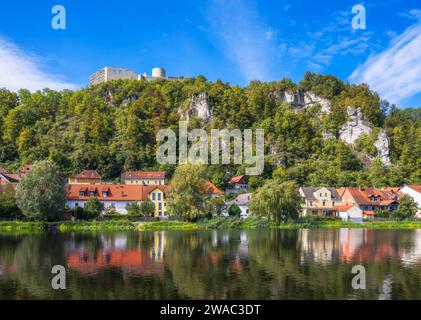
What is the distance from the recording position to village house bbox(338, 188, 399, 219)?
268 ft

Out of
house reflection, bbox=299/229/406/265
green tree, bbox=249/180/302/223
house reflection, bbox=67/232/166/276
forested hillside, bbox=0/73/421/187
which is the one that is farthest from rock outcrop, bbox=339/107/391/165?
house reflection, bbox=67/232/166/276

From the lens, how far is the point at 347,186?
92312mm

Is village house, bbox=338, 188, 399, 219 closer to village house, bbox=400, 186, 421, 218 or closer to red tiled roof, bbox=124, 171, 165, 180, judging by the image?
village house, bbox=400, 186, 421, 218

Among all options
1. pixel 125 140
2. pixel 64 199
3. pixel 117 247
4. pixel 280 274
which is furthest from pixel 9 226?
pixel 125 140

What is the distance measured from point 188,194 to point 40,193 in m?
19.0

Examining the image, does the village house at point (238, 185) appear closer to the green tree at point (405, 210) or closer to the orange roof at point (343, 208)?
the orange roof at point (343, 208)

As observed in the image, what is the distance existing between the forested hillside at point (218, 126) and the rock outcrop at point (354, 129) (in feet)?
5.11

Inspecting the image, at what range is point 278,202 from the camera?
194 feet

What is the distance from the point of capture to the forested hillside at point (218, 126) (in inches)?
3898

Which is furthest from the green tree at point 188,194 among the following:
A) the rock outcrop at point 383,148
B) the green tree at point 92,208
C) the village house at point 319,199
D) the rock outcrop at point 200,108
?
the rock outcrop at point 200,108

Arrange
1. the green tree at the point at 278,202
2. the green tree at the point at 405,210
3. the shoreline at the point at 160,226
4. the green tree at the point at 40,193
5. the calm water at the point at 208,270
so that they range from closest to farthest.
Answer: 1. the calm water at the point at 208,270
2. the shoreline at the point at 160,226
3. the green tree at the point at 40,193
4. the green tree at the point at 278,202
5. the green tree at the point at 405,210

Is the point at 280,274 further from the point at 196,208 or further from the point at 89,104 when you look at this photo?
the point at 89,104

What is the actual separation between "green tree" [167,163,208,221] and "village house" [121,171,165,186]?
30944 mm

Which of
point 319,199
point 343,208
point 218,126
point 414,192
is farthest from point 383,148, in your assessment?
point 218,126
